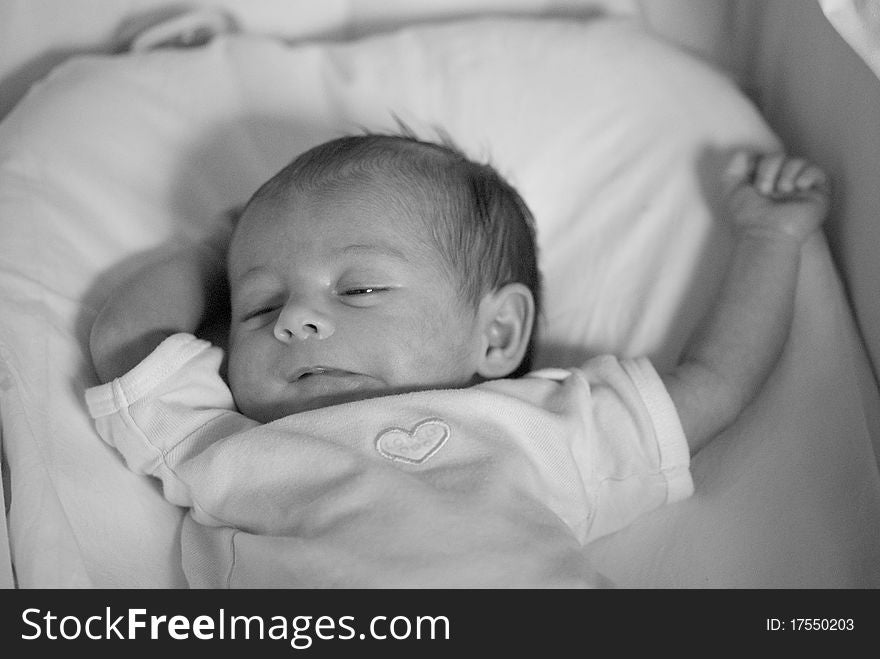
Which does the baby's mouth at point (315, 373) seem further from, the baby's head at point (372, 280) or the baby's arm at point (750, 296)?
the baby's arm at point (750, 296)

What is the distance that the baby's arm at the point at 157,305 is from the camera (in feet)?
3.68

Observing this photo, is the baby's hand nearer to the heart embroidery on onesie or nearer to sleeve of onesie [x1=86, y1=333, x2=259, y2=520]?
the heart embroidery on onesie

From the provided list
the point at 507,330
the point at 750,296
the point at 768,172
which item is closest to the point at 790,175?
the point at 768,172

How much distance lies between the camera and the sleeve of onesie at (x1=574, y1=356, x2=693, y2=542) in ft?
3.47

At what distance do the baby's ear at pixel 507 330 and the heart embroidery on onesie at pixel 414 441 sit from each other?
155mm

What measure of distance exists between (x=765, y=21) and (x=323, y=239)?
30.7 inches

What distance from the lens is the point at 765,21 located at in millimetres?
1497

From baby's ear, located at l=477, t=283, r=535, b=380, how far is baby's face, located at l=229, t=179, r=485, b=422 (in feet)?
0.10

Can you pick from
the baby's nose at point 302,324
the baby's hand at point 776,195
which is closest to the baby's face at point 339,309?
the baby's nose at point 302,324

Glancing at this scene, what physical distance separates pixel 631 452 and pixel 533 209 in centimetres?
41

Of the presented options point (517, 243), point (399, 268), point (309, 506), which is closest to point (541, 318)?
point (517, 243)

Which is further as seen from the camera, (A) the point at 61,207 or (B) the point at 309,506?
(A) the point at 61,207
